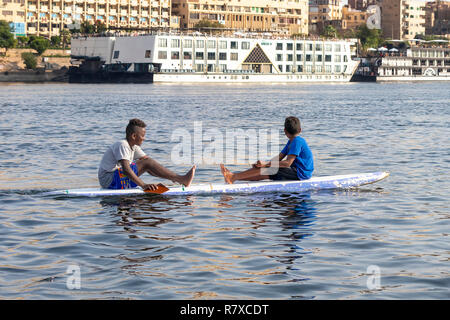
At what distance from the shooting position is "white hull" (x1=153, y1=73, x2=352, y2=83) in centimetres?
12888

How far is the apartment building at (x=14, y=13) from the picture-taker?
5837 inches

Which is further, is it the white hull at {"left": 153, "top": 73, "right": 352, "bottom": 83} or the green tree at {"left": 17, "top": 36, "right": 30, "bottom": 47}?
the green tree at {"left": 17, "top": 36, "right": 30, "bottom": 47}

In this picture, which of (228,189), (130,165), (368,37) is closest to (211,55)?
(368,37)

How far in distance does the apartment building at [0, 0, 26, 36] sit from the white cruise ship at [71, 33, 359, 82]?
680 inches

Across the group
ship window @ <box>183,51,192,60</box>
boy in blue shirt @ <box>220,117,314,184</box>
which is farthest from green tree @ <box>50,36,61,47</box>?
boy in blue shirt @ <box>220,117,314,184</box>

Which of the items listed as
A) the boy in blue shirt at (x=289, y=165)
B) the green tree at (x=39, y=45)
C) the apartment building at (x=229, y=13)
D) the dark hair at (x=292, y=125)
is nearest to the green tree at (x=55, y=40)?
the green tree at (x=39, y=45)

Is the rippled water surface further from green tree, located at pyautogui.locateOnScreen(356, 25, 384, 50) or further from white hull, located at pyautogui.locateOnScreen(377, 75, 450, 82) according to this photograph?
green tree, located at pyautogui.locateOnScreen(356, 25, 384, 50)

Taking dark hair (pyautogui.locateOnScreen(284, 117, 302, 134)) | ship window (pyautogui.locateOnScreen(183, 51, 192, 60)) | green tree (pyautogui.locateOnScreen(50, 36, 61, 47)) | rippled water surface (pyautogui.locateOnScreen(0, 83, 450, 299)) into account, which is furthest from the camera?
green tree (pyautogui.locateOnScreen(50, 36, 61, 47))

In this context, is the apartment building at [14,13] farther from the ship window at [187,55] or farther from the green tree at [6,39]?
the ship window at [187,55]

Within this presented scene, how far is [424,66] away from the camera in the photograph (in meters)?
162

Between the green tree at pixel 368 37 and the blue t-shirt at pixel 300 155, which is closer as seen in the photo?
the blue t-shirt at pixel 300 155

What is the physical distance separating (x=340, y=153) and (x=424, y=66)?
14314 cm

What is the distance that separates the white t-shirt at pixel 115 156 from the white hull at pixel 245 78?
112m

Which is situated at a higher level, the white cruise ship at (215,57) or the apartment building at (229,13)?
the apartment building at (229,13)
